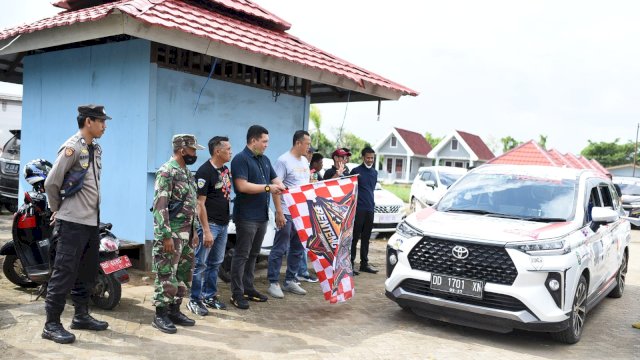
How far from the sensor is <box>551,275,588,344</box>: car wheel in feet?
16.5

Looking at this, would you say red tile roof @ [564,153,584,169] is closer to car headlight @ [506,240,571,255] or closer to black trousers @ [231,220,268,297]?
car headlight @ [506,240,571,255]

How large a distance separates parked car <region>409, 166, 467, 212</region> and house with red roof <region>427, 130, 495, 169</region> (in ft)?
117

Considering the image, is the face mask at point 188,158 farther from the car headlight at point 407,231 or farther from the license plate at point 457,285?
the license plate at point 457,285

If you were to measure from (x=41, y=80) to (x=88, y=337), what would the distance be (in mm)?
A: 5302

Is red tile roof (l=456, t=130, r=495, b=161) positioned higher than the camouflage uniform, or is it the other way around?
red tile roof (l=456, t=130, r=495, b=161)

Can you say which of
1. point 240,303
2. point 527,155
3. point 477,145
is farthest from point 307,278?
point 477,145

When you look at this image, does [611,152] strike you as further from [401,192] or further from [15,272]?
[15,272]

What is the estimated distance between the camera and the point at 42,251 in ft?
18.6

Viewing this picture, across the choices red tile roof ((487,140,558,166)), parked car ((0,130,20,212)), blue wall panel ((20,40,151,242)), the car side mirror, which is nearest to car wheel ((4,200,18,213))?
parked car ((0,130,20,212))

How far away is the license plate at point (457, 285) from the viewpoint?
489 cm

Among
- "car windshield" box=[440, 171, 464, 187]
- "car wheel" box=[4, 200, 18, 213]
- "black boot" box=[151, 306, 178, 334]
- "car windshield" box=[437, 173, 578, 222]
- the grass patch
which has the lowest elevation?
the grass patch

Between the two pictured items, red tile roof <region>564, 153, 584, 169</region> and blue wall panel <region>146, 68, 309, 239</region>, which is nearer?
blue wall panel <region>146, 68, 309, 239</region>

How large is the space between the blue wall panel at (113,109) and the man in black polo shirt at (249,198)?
174 centimetres

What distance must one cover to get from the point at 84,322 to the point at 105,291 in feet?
2.35
